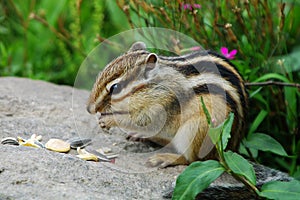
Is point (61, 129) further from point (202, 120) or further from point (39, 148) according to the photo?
point (202, 120)

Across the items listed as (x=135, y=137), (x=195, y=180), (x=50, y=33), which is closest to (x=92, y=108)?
(x=135, y=137)

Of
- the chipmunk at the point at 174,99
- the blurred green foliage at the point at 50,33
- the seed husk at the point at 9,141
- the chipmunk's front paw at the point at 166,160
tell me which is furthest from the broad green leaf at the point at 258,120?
the blurred green foliage at the point at 50,33

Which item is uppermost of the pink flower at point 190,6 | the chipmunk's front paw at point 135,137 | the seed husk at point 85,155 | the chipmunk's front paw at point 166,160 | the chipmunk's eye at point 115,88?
the pink flower at point 190,6

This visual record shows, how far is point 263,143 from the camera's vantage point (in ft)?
13.7

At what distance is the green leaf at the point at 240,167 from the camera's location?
3095 millimetres

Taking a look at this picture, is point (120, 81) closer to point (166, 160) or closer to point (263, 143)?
point (166, 160)

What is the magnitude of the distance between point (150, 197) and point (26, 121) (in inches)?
51.9

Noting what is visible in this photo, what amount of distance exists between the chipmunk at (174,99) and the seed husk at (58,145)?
0.90 ft

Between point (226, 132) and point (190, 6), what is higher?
point (190, 6)

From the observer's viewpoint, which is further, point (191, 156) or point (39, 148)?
point (191, 156)

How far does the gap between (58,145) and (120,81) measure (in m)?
0.59

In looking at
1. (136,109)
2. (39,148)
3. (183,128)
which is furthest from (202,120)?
(39,148)

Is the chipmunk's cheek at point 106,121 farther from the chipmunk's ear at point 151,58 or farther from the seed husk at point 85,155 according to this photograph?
the chipmunk's ear at point 151,58

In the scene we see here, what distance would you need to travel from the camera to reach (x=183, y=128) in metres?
3.87
